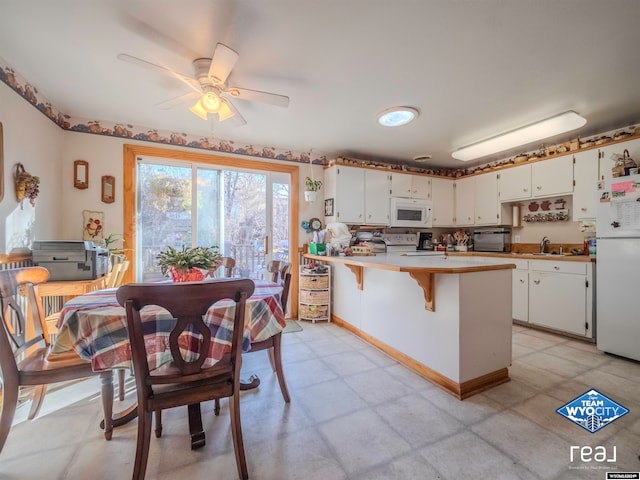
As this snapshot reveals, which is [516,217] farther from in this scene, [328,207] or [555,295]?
[328,207]

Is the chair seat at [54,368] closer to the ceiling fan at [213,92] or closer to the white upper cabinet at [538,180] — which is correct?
the ceiling fan at [213,92]

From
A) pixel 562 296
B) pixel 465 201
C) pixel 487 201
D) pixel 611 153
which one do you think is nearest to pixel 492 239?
pixel 487 201

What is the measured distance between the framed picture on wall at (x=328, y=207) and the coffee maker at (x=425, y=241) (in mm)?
1865

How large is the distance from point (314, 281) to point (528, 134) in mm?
2914

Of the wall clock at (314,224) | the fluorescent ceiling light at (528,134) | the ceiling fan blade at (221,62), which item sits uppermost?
the fluorescent ceiling light at (528,134)

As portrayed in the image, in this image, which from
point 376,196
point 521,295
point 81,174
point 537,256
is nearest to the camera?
point 81,174

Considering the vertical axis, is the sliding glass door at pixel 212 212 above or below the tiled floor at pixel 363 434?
above

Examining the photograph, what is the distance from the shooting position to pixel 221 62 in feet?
5.28

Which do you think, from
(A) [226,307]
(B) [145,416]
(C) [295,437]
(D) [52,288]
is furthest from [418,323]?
(D) [52,288]

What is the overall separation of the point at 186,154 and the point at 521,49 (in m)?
3.27

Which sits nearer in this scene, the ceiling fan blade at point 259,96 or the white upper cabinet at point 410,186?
the ceiling fan blade at point 259,96

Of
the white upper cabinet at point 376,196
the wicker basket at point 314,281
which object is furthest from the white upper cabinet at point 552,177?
the wicker basket at point 314,281

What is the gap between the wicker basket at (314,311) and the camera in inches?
144

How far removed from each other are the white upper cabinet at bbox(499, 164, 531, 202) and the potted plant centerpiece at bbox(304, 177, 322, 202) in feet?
8.66
